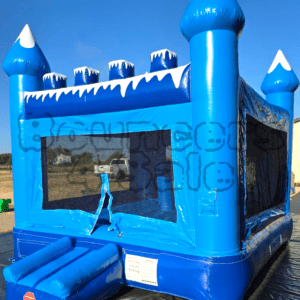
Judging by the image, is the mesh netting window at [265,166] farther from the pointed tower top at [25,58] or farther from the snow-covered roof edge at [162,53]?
the pointed tower top at [25,58]

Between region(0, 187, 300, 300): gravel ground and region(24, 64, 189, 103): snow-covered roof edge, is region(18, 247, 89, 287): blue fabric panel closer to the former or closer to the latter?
region(0, 187, 300, 300): gravel ground

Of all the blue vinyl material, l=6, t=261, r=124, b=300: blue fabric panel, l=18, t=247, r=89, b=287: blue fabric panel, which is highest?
the blue vinyl material

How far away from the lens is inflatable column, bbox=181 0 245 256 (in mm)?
2332

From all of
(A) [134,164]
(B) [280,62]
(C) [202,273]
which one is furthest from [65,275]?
(B) [280,62]

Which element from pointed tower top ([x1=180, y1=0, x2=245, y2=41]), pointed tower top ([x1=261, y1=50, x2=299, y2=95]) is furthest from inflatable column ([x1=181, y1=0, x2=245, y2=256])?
pointed tower top ([x1=261, y1=50, x2=299, y2=95])

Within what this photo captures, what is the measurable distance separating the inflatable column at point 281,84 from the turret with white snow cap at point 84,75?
7.94 ft

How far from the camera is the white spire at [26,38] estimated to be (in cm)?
361

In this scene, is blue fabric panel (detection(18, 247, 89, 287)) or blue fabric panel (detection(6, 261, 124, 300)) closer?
blue fabric panel (detection(6, 261, 124, 300))

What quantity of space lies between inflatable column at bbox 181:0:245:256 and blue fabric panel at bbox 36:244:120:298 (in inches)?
32.1

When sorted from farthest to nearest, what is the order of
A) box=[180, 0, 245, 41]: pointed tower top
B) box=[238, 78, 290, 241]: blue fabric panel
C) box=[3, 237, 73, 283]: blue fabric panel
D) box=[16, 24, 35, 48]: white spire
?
box=[16, 24, 35, 48]: white spire < box=[238, 78, 290, 241]: blue fabric panel < box=[3, 237, 73, 283]: blue fabric panel < box=[180, 0, 245, 41]: pointed tower top

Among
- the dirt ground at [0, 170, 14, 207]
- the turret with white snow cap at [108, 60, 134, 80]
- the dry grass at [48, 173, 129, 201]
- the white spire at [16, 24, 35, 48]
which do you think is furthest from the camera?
the dirt ground at [0, 170, 14, 207]

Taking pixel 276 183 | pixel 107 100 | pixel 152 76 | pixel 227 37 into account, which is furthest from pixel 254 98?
pixel 276 183

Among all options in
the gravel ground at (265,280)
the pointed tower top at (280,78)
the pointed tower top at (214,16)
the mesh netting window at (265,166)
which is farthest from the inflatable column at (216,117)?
the pointed tower top at (280,78)

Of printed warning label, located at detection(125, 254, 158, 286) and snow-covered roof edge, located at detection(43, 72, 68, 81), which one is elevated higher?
snow-covered roof edge, located at detection(43, 72, 68, 81)
